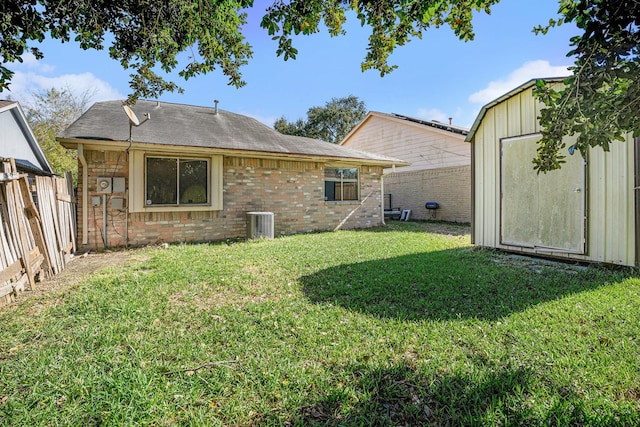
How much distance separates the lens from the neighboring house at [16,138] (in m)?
9.94

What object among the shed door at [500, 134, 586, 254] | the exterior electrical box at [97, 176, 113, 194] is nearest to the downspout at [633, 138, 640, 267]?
the shed door at [500, 134, 586, 254]

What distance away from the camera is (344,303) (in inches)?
156

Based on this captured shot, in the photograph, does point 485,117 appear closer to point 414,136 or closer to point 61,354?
point 61,354

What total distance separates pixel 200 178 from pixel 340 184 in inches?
193

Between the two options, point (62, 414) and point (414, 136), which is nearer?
point (62, 414)

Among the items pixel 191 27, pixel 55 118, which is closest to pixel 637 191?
pixel 191 27

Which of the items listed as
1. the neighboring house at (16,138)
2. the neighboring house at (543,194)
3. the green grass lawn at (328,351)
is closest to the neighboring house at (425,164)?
the neighboring house at (543,194)

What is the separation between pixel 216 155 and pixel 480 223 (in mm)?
7031

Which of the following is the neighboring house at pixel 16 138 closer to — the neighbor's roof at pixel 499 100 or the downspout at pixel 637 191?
the neighbor's roof at pixel 499 100

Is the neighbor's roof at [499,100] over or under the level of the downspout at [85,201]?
over

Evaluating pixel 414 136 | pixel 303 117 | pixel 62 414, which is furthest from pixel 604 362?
pixel 303 117

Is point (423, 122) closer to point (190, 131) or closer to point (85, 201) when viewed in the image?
point (190, 131)

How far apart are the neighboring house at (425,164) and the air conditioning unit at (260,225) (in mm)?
7374

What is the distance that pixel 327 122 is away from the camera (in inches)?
1316
